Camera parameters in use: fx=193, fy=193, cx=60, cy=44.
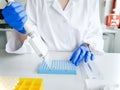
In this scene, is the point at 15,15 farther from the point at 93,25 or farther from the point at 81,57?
the point at 93,25

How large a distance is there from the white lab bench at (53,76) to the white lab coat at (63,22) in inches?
5.6

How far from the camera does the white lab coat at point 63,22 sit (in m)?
1.20

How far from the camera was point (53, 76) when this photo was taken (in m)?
0.82

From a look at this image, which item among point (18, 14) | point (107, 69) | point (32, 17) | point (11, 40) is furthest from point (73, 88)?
point (32, 17)

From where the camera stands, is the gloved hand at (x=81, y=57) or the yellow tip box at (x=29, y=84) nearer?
the yellow tip box at (x=29, y=84)

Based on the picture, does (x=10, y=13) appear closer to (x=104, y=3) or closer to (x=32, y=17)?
(x=32, y=17)

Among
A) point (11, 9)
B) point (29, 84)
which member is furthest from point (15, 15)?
point (29, 84)

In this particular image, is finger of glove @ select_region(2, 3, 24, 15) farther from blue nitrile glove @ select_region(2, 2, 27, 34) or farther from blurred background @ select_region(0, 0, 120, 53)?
blurred background @ select_region(0, 0, 120, 53)

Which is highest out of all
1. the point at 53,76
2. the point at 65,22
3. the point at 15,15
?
Result: the point at 15,15

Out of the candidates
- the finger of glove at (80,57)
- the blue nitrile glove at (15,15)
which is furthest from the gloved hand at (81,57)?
the blue nitrile glove at (15,15)

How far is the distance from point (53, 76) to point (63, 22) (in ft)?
1.58

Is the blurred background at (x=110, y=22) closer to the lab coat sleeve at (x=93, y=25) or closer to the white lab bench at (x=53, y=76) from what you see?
the lab coat sleeve at (x=93, y=25)

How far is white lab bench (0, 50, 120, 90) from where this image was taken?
75cm

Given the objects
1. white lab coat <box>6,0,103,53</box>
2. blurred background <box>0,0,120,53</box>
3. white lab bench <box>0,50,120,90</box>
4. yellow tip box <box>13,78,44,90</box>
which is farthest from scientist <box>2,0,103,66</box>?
blurred background <box>0,0,120,53</box>
